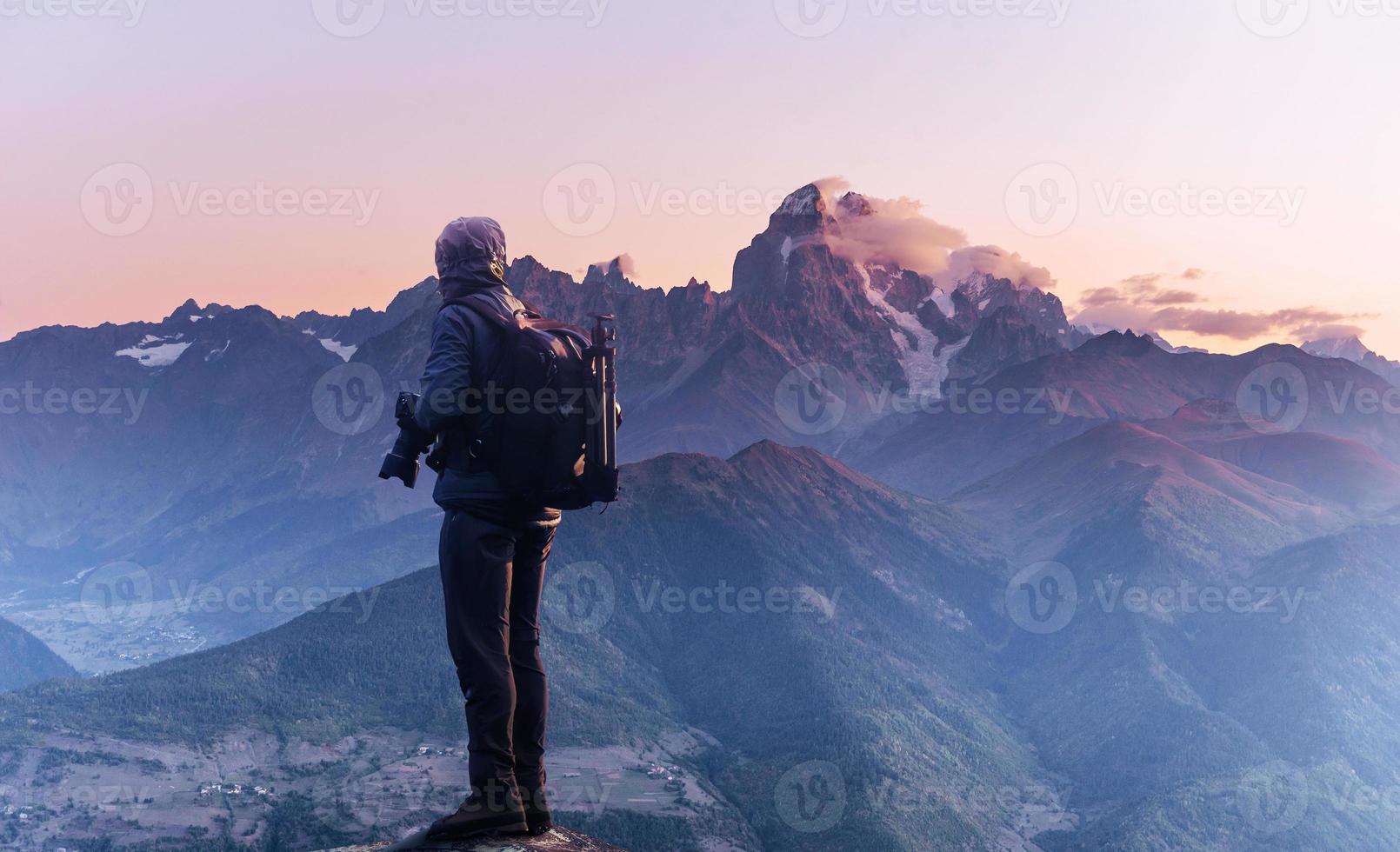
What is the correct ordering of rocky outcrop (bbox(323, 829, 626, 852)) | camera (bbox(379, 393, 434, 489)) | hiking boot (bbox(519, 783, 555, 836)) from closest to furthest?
camera (bbox(379, 393, 434, 489)) → rocky outcrop (bbox(323, 829, 626, 852)) → hiking boot (bbox(519, 783, 555, 836))

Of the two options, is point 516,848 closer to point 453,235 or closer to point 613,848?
point 613,848

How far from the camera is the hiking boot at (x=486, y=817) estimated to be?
63.1ft

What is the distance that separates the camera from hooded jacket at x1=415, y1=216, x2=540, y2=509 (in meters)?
18.9

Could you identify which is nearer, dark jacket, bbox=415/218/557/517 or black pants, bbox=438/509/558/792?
dark jacket, bbox=415/218/557/517

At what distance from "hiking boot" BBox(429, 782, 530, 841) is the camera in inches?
179

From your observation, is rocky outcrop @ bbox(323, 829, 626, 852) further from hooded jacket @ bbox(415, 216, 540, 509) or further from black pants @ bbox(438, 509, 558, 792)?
hooded jacket @ bbox(415, 216, 540, 509)

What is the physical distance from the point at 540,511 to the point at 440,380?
2527 millimetres

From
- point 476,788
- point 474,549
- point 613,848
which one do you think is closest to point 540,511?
point 474,549

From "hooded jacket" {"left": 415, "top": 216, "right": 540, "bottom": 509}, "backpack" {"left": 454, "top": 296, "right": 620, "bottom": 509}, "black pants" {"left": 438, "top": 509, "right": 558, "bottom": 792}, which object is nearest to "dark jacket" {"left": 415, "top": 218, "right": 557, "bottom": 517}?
"hooded jacket" {"left": 415, "top": 216, "right": 540, "bottom": 509}

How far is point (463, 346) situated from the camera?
19.2m

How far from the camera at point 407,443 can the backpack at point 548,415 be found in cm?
87

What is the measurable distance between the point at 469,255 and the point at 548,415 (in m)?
2.78

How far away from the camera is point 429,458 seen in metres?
19.2

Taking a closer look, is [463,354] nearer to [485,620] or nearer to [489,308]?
[489,308]
